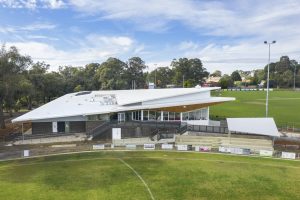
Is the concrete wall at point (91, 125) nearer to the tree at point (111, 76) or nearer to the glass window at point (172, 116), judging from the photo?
the glass window at point (172, 116)

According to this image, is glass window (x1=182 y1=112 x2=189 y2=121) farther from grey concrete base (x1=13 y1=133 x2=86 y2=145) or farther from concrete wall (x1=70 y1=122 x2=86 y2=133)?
concrete wall (x1=70 y1=122 x2=86 y2=133)

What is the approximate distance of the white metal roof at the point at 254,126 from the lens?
109ft

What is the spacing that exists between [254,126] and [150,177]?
16275mm

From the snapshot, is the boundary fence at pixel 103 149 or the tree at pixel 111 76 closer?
the boundary fence at pixel 103 149

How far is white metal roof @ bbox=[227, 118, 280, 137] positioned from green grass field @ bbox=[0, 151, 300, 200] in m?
4.10

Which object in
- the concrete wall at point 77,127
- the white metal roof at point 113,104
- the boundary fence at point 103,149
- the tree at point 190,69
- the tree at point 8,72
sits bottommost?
the boundary fence at point 103,149

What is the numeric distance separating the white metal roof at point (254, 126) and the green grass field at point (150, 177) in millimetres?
4102

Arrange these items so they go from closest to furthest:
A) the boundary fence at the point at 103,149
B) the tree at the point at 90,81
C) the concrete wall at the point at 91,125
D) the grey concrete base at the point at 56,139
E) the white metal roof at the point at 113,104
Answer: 1. the boundary fence at the point at 103,149
2. the grey concrete base at the point at 56,139
3. the white metal roof at the point at 113,104
4. the concrete wall at the point at 91,125
5. the tree at the point at 90,81

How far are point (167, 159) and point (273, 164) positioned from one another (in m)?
10.8

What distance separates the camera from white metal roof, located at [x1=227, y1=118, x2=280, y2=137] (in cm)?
3334

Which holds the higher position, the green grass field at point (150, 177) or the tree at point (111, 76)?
the tree at point (111, 76)

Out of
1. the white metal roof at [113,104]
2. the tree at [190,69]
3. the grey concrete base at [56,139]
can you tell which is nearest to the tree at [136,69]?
the tree at [190,69]

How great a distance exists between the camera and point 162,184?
915 inches

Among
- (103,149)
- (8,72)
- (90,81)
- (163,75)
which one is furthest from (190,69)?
(103,149)
